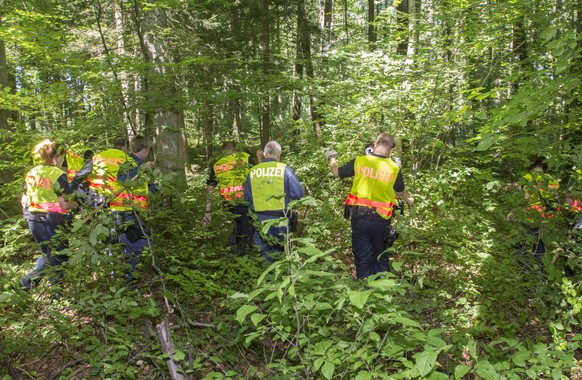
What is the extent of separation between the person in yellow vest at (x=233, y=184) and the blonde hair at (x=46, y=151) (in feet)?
6.68

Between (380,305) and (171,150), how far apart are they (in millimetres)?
6132

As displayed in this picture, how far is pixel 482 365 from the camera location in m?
1.73

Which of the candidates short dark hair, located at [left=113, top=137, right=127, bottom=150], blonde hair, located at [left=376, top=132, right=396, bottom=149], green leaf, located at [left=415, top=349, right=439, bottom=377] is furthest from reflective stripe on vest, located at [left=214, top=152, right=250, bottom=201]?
green leaf, located at [left=415, top=349, right=439, bottom=377]

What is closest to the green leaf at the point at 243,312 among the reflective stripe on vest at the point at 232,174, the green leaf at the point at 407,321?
the green leaf at the point at 407,321

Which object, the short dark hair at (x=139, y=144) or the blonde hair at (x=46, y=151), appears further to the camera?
the short dark hair at (x=139, y=144)

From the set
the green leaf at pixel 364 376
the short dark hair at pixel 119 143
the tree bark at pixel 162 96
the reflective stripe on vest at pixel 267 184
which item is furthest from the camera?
the tree bark at pixel 162 96

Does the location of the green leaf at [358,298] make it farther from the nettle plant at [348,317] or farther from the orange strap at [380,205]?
the orange strap at [380,205]

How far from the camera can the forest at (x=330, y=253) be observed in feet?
7.51

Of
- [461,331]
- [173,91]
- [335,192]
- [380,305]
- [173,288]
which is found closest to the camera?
[380,305]

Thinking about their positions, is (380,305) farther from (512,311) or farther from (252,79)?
(252,79)

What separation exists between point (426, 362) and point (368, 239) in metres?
3.41

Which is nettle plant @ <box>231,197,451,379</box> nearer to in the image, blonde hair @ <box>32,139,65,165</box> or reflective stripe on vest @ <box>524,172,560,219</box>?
reflective stripe on vest @ <box>524,172,560,219</box>

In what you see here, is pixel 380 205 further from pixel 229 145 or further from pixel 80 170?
pixel 80 170

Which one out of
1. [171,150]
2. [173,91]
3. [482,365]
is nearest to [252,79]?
[173,91]
